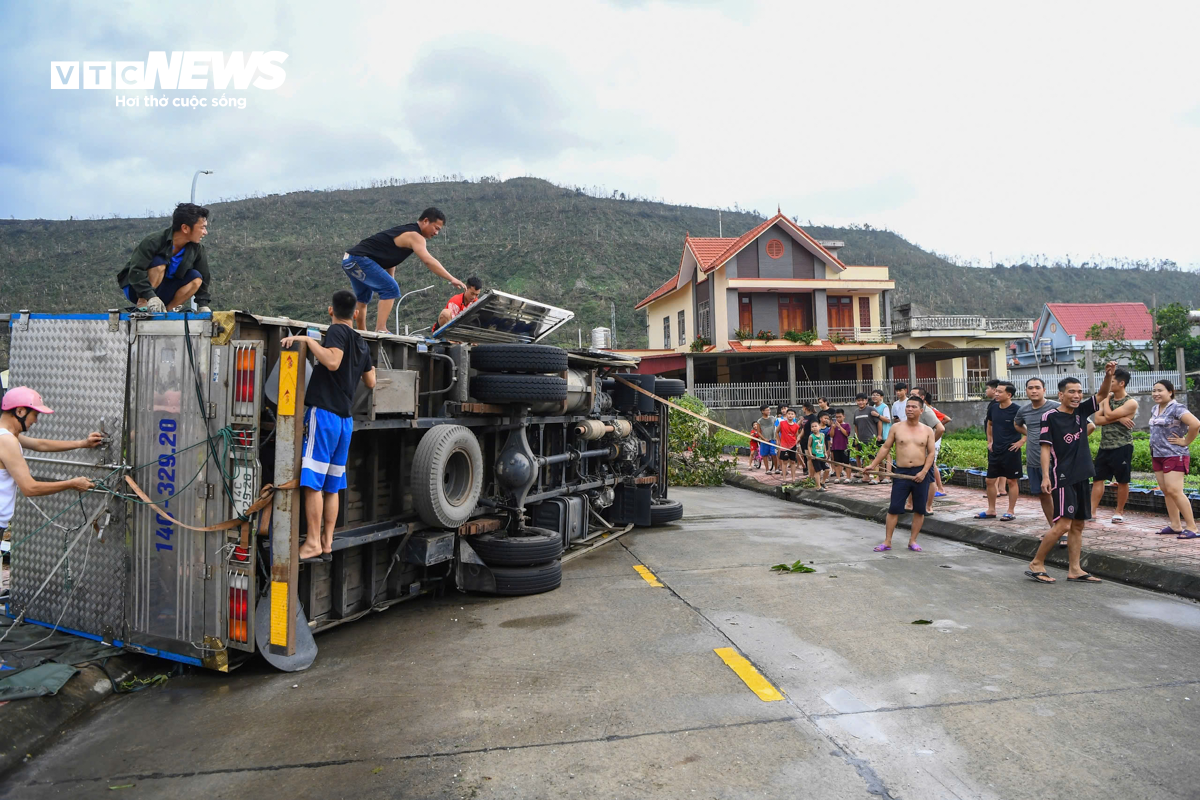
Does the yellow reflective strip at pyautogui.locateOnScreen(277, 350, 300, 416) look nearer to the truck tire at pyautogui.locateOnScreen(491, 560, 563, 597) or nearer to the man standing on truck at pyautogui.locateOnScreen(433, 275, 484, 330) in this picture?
the truck tire at pyautogui.locateOnScreen(491, 560, 563, 597)

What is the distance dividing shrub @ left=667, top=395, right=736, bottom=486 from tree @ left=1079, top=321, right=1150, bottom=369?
33.8 m

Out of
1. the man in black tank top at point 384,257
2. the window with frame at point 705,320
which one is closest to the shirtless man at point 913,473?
the man in black tank top at point 384,257

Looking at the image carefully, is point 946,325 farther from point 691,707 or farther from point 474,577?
point 691,707

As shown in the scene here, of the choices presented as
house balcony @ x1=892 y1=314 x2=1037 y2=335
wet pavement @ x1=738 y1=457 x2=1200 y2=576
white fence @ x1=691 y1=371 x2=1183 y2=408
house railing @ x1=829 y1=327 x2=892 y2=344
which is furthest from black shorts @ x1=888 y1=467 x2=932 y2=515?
house balcony @ x1=892 y1=314 x2=1037 y2=335

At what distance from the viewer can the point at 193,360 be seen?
4879 mm

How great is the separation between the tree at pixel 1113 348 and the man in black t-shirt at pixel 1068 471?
41.5 meters

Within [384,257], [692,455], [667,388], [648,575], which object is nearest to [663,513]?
[667,388]

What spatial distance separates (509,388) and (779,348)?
30170 mm

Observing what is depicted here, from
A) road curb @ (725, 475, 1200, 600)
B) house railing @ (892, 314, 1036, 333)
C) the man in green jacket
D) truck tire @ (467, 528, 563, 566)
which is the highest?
house railing @ (892, 314, 1036, 333)

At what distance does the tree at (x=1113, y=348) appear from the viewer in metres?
45.6

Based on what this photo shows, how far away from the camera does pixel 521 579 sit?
693 cm

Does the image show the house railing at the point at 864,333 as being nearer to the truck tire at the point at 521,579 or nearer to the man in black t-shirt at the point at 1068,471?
the man in black t-shirt at the point at 1068,471

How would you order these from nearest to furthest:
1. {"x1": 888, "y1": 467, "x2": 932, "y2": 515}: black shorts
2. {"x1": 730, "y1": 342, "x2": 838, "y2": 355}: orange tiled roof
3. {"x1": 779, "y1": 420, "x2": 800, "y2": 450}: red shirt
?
1. {"x1": 888, "y1": 467, "x2": 932, "y2": 515}: black shorts
2. {"x1": 779, "y1": 420, "x2": 800, "y2": 450}: red shirt
3. {"x1": 730, "y1": 342, "x2": 838, "y2": 355}: orange tiled roof

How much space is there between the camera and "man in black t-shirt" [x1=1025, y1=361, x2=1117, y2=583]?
7090 millimetres
